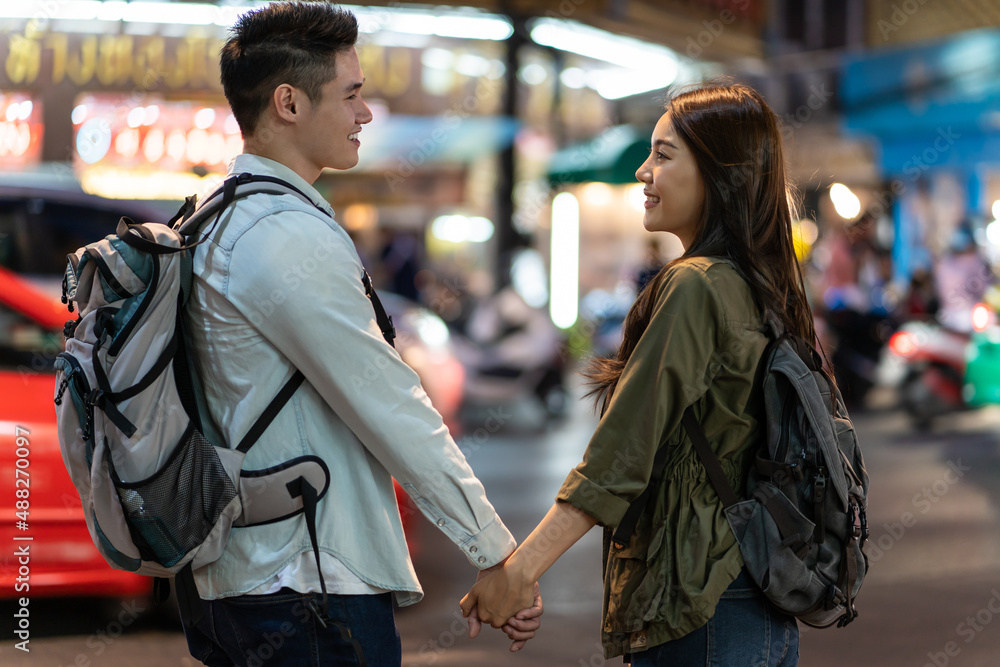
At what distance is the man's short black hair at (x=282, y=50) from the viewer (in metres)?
1.75

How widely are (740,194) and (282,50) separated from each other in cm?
92

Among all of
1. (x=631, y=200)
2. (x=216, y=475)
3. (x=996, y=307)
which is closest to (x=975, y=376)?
(x=996, y=307)

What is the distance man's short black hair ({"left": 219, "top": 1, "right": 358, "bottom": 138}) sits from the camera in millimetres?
1747

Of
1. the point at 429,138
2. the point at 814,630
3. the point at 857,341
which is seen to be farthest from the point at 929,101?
the point at 814,630

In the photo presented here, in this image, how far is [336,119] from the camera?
5.94 ft

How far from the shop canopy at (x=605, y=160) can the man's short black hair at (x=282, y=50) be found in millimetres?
9502

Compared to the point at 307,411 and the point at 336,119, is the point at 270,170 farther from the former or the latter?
A: the point at 307,411

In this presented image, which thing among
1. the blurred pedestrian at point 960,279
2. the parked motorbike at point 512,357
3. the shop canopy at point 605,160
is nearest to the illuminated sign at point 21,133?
the parked motorbike at point 512,357

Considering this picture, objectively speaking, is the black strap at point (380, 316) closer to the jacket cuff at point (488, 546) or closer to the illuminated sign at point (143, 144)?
the jacket cuff at point (488, 546)

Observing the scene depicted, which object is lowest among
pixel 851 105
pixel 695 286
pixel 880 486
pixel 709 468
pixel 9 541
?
pixel 880 486

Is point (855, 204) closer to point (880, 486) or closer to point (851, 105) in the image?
point (851, 105)

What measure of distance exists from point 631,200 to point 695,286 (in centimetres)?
1749

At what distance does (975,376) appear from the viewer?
902cm

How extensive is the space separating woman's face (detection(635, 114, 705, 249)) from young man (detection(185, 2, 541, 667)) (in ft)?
2.12
